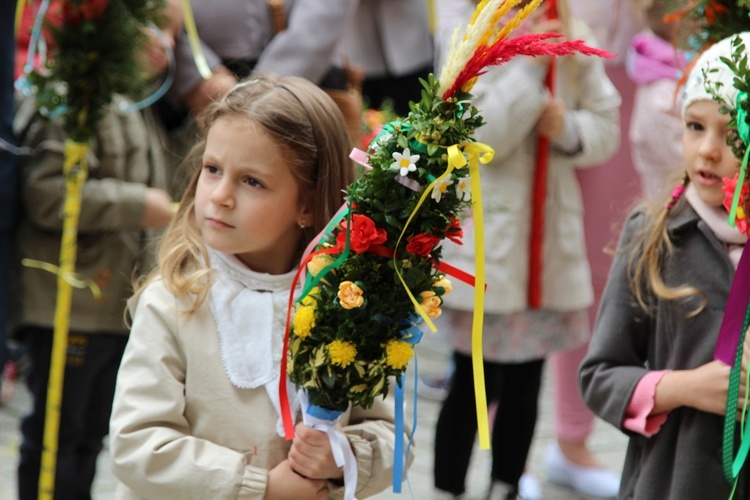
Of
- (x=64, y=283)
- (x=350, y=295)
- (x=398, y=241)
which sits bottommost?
(x=64, y=283)

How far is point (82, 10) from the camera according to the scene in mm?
3316

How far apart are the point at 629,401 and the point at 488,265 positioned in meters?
1.35

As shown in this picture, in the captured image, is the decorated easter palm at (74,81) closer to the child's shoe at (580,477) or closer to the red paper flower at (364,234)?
the red paper flower at (364,234)

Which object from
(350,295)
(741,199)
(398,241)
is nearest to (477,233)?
(398,241)

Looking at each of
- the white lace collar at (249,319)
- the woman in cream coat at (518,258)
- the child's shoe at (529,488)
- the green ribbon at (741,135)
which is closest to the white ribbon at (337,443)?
the white lace collar at (249,319)

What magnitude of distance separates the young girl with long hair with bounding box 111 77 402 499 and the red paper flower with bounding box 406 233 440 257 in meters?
0.47

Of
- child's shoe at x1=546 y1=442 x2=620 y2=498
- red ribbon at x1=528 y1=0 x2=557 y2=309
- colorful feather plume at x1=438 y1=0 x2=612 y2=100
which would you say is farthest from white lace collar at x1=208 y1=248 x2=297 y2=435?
child's shoe at x1=546 y1=442 x2=620 y2=498

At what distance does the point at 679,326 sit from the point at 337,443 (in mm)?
891

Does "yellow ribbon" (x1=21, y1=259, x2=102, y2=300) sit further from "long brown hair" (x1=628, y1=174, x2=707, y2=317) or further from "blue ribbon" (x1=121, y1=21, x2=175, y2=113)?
"long brown hair" (x1=628, y1=174, x2=707, y2=317)

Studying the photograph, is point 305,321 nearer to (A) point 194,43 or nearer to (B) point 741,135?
(B) point 741,135

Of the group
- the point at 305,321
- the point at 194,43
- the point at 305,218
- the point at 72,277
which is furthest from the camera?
the point at 194,43

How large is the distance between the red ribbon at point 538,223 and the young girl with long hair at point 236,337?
1.54 meters

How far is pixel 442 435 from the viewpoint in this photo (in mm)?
3936

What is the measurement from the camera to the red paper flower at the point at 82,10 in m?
3.31
